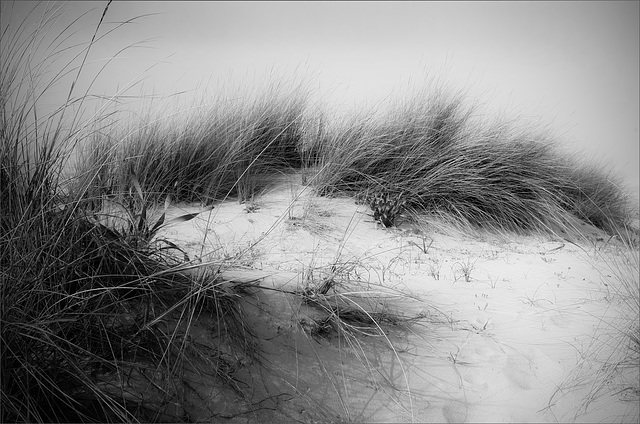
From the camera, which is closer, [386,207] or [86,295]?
[86,295]

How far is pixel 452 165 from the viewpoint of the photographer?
4.90 m

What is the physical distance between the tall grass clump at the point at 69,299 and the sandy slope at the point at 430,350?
218mm

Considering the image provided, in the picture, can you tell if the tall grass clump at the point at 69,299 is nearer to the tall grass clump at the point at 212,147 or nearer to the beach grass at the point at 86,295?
the beach grass at the point at 86,295

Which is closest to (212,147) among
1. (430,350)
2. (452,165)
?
(452,165)

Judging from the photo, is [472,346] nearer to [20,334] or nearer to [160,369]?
[160,369]

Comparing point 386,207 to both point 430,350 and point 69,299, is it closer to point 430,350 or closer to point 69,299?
point 430,350

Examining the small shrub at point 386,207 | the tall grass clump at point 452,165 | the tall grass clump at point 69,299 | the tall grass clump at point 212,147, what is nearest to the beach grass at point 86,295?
the tall grass clump at point 69,299

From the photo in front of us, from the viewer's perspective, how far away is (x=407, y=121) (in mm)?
5312

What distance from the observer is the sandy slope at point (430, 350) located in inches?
81.6

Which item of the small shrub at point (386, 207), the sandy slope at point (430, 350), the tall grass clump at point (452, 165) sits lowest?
the sandy slope at point (430, 350)

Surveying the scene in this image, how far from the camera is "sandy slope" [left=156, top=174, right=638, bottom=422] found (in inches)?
81.6

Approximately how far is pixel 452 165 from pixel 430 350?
2875 mm

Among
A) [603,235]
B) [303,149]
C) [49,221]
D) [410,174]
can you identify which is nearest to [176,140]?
[303,149]

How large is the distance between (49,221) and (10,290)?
16.1 inches
